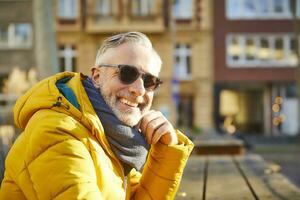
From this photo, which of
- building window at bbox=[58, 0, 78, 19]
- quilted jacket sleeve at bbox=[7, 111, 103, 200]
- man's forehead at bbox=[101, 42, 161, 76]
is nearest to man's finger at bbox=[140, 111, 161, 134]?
man's forehead at bbox=[101, 42, 161, 76]

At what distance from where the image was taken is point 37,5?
29.8 feet

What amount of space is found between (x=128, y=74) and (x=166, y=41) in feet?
108

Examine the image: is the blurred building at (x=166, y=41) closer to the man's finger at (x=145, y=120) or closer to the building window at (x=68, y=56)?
the building window at (x=68, y=56)

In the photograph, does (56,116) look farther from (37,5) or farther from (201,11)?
(201,11)

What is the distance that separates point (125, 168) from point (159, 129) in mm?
267

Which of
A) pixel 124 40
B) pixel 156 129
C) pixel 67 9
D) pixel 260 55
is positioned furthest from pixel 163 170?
pixel 67 9

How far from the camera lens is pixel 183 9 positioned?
35.8 m

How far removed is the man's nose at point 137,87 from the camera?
239cm

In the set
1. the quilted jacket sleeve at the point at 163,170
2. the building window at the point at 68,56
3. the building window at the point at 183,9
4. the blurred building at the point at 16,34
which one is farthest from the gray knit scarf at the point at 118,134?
the building window at the point at 183,9

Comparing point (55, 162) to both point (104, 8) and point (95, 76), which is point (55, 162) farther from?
point (104, 8)

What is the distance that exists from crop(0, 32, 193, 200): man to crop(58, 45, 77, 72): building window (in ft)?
108

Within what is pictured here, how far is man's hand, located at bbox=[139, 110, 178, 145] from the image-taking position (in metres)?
2.58

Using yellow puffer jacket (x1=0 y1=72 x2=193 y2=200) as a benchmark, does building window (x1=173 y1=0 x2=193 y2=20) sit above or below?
above

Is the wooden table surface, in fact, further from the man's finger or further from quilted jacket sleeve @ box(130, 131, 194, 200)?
the man's finger
